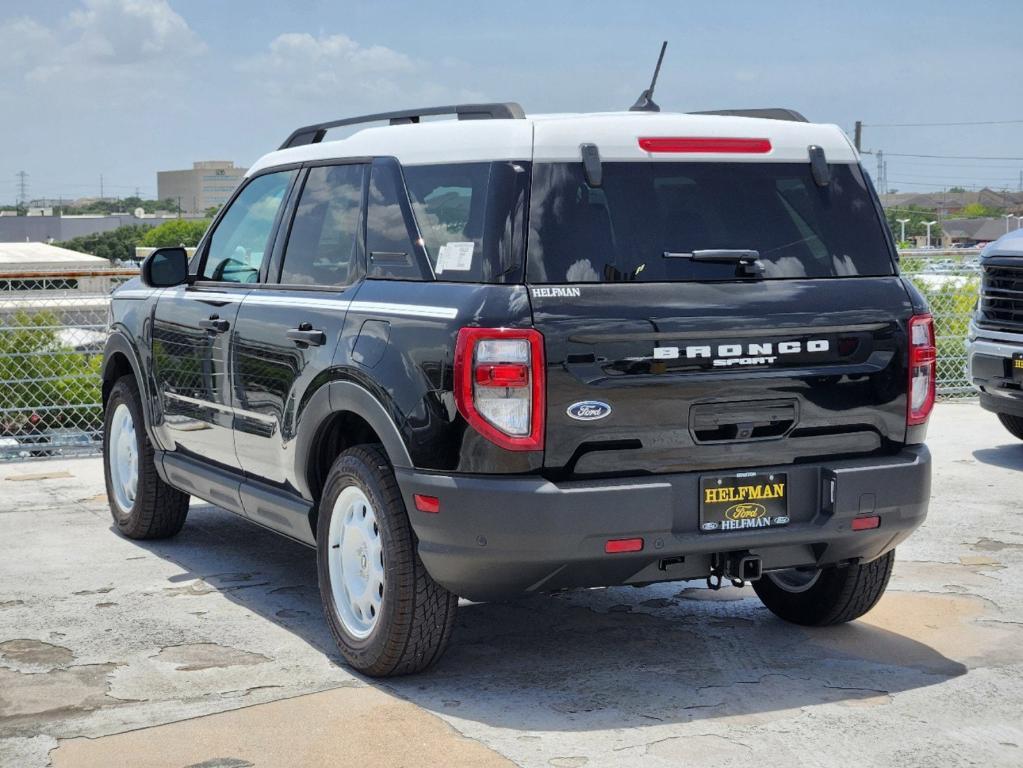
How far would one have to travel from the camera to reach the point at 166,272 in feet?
23.6

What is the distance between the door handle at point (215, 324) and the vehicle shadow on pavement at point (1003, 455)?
19.8ft

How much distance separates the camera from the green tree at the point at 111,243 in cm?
13088

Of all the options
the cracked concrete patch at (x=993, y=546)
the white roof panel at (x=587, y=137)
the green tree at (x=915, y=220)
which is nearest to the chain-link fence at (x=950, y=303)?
the cracked concrete patch at (x=993, y=546)

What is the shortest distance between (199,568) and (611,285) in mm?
3426

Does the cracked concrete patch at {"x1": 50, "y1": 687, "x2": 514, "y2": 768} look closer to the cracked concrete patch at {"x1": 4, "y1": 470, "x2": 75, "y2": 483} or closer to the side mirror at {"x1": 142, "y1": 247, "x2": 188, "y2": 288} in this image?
the side mirror at {"x1": 142, "y1": 247, "x2": 188, "y2": 288}

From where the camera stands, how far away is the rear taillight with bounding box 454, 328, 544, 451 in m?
4.81

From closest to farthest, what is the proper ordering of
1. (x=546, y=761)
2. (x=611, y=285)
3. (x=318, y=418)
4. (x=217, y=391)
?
(x=546, y=761), (x=611, y=285), (x=318, y=418), (x=217, y=391)

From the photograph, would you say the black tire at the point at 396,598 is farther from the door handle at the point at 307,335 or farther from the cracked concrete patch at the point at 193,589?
the cracked concrete patch at the point at 193,589

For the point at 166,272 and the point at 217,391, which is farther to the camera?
the point at 166,272

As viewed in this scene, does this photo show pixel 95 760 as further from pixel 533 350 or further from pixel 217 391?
pixel 217 391

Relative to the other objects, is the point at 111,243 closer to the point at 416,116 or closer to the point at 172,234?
the point at 172,234

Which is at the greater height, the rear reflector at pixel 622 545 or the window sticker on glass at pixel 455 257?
the window sticker on glass at pixel 455 257

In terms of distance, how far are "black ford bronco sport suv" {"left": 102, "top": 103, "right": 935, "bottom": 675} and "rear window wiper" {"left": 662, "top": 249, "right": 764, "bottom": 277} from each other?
0.03ft

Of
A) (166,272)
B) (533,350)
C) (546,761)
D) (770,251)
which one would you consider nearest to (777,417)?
(770,251)
